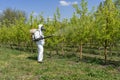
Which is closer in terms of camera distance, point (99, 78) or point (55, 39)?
point (99, 78)

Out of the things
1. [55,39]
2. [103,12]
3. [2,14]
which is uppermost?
[2,14]

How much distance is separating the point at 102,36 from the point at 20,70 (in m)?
5.47

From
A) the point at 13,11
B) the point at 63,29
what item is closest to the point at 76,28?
the point at 63,29

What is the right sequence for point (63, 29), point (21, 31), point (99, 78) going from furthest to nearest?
point (21, 31), point (63, 29), point (99, 78)

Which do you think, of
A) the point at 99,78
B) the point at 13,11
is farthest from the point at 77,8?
the point at 13,11

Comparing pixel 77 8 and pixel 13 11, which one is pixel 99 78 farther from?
pixel 13 11

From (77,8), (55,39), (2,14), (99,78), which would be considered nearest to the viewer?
(99,78)

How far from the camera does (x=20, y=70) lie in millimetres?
10719

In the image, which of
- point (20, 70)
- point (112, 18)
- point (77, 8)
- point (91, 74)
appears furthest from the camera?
point (77, 8)

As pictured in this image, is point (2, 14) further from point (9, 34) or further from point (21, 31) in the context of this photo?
point (21, 31)

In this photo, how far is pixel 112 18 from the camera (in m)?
13.7

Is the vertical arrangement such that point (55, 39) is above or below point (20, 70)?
above

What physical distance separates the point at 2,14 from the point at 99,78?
57564 millimetres

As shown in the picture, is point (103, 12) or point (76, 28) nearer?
point (103, 12)
